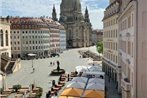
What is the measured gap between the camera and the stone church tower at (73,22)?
179 metres

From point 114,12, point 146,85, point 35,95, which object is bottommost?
point 35,95

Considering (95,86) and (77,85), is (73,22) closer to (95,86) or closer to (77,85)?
(77,85)

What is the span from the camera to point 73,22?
179625 mm

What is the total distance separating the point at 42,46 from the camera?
379ft

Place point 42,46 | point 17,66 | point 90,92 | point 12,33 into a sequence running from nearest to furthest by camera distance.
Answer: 1. point 90,92
2. point 17,66
3. point 12,33
4. point 42,46

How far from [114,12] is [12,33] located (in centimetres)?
6809

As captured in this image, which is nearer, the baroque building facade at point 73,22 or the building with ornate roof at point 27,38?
the building with ornate roof at point 27,38

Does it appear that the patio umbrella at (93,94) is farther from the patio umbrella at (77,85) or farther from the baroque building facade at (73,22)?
the baroque building facade at (73,22)

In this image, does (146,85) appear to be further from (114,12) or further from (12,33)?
(12,33)

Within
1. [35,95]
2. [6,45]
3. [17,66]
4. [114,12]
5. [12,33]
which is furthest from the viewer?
[12,33]

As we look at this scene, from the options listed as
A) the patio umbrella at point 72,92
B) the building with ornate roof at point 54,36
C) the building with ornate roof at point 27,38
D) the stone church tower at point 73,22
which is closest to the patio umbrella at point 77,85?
the patio umbrella at point 72,92

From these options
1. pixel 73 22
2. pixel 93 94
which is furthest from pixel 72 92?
pixel 73 22

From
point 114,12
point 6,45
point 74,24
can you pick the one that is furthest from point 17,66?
point 74,24

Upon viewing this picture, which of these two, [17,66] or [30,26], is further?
[30,26]
